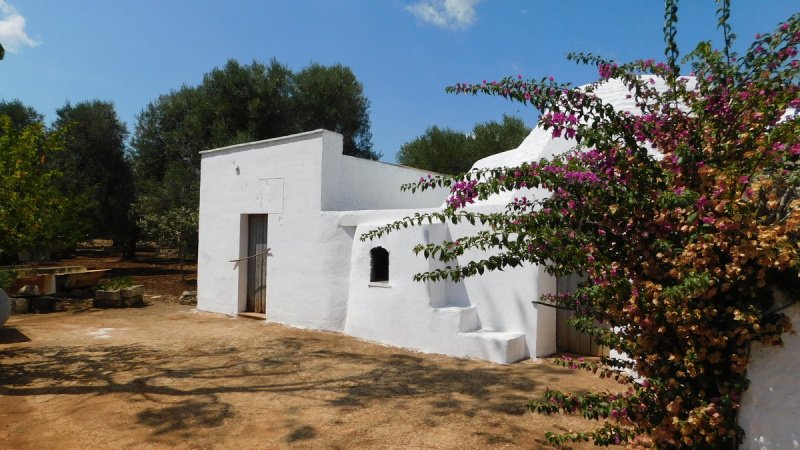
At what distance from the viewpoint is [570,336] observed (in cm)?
725

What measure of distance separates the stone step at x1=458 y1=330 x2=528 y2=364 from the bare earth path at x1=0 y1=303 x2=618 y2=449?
0.23 m

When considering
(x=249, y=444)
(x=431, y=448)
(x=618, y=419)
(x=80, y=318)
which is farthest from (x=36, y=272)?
(x=618, y=419)

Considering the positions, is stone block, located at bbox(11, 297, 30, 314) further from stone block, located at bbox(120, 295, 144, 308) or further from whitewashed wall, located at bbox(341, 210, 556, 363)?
whitewashed wall, located at bbox(341, 210, 556, 363)

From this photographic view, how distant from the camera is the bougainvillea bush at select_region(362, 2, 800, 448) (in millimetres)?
2078

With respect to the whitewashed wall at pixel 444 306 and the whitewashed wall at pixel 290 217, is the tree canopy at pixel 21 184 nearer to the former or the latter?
the whitewashed wall at pixel 290 217

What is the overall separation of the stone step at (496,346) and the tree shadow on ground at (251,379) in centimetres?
22

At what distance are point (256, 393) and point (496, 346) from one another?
335cm

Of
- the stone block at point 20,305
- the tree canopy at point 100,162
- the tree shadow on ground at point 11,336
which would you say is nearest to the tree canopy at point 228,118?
the tree canopy at point 100,162

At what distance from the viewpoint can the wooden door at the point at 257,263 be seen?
10672 mm

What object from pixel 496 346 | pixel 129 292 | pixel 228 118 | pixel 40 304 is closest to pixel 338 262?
pixel 496 346

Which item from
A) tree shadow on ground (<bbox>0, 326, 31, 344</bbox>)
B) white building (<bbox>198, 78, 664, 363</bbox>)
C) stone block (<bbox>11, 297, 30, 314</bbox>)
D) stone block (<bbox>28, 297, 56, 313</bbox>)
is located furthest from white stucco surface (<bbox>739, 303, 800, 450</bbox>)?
stone block (<bbox>11, 297, 30, 314</bbox>)

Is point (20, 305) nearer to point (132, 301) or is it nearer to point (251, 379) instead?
point (132, 301)

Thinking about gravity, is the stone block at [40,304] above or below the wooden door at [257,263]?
below

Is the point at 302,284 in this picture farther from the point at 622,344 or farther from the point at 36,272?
the point at 36,272
